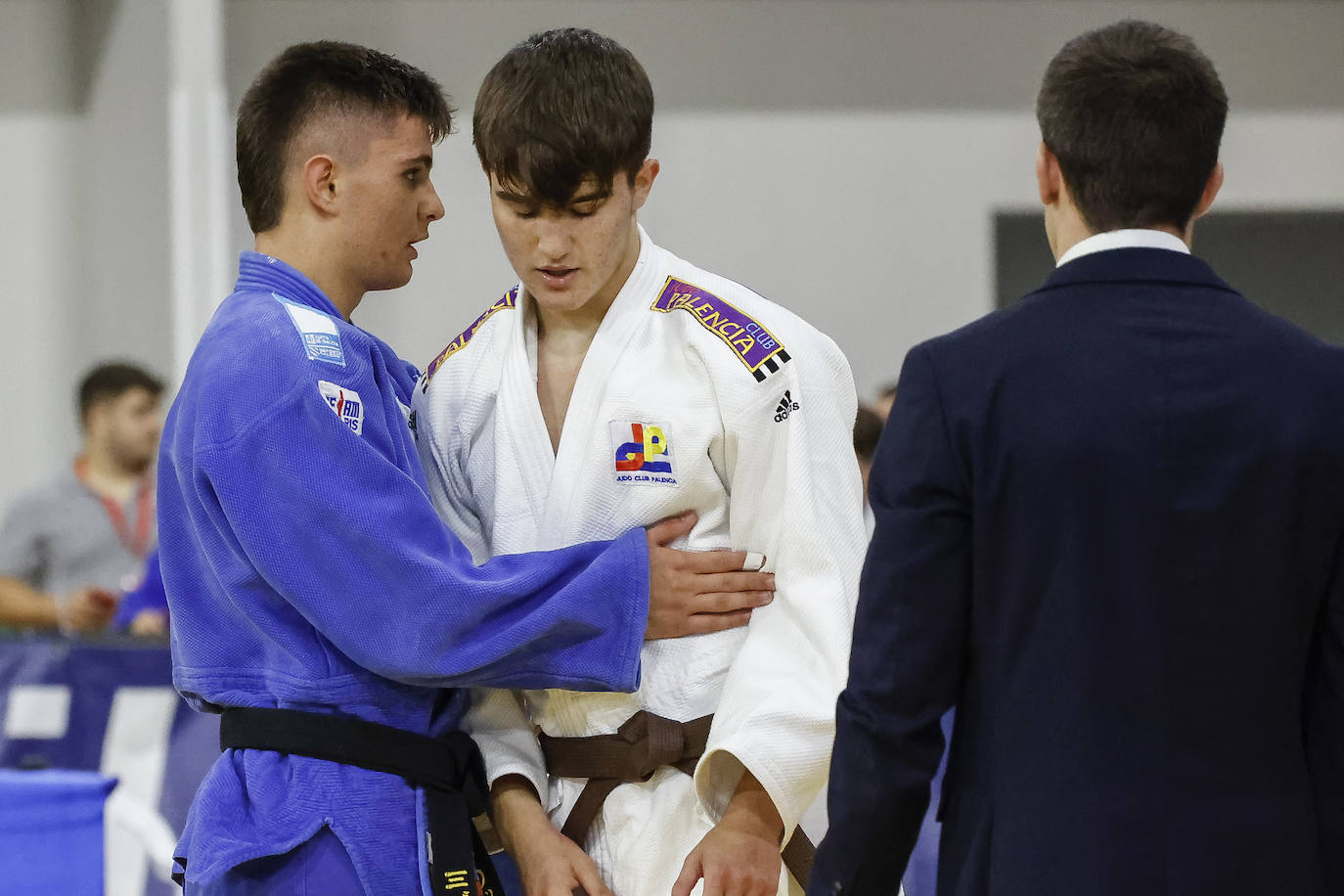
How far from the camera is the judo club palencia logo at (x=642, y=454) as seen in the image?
6.76 ft

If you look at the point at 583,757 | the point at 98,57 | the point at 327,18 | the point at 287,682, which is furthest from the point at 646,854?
the point at 98,57

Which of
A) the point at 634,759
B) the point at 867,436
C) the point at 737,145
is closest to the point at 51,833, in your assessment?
the point at 634,759

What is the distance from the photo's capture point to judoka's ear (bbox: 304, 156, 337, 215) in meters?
2.22

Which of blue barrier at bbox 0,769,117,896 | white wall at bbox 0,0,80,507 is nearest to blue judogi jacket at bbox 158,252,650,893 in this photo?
blue barrier at bbox 0,769,117,896

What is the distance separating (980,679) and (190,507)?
1.13 m

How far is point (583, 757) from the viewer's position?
2082mm

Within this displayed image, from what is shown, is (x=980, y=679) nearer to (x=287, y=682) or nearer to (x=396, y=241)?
(x=287, y=682)

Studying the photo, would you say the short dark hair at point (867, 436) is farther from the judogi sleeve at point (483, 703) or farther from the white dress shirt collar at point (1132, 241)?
the white dress shirt collar at point (1132, 241)

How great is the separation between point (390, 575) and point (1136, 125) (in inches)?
43.2

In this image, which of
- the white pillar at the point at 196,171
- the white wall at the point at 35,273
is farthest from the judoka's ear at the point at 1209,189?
the white wall at the point at 35,273

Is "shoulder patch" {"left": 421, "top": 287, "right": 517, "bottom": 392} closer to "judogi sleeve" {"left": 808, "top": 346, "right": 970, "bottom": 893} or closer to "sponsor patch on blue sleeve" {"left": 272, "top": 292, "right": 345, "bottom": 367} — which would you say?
"sponsor patch on blue sleeve" {"left": 272, "top": 292, "right": 345, "bottom": 367}

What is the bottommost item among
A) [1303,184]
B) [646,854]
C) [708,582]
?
[646,854]

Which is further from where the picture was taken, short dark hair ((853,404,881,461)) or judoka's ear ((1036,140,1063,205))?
short dark hair ((853,404,881,461))

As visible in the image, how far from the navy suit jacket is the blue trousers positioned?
0.76 m
